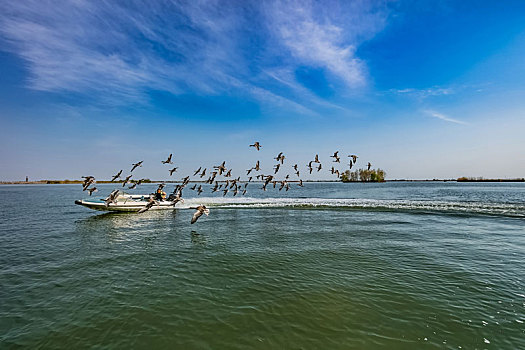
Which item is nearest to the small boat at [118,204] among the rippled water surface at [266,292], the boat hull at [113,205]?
the boat hull at [113,205]

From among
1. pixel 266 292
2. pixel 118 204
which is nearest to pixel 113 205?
pixel 118 204

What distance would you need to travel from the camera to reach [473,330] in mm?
6918

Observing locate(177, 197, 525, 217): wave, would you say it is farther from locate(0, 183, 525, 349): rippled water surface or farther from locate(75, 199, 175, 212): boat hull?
locate(0, 183, 525, 349): rippled water surface

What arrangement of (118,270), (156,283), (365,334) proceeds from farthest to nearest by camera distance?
(118,270) < (156,283) < (365,334)

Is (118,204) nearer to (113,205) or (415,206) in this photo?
(113,205)

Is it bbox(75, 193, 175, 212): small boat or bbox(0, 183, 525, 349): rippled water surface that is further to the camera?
bbox(75, 193, 175, 212): small boat

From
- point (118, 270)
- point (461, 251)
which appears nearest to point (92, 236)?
point (118, 270)

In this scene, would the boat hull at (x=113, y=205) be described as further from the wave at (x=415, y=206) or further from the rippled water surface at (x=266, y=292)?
the rippled water surface at (x=266, y=292)

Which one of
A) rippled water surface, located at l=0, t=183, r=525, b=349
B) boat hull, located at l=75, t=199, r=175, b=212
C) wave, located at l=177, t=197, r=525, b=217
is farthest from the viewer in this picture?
boat hull, located at l=75, t=199, r=175, b=212

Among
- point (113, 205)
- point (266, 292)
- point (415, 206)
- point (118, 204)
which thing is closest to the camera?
point (266, 292)

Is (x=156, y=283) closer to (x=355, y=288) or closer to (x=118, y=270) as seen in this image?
(x=118, y=270)

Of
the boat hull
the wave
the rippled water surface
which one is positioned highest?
the boat hull

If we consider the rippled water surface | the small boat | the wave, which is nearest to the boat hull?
the small boat

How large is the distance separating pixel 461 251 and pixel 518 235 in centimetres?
843
